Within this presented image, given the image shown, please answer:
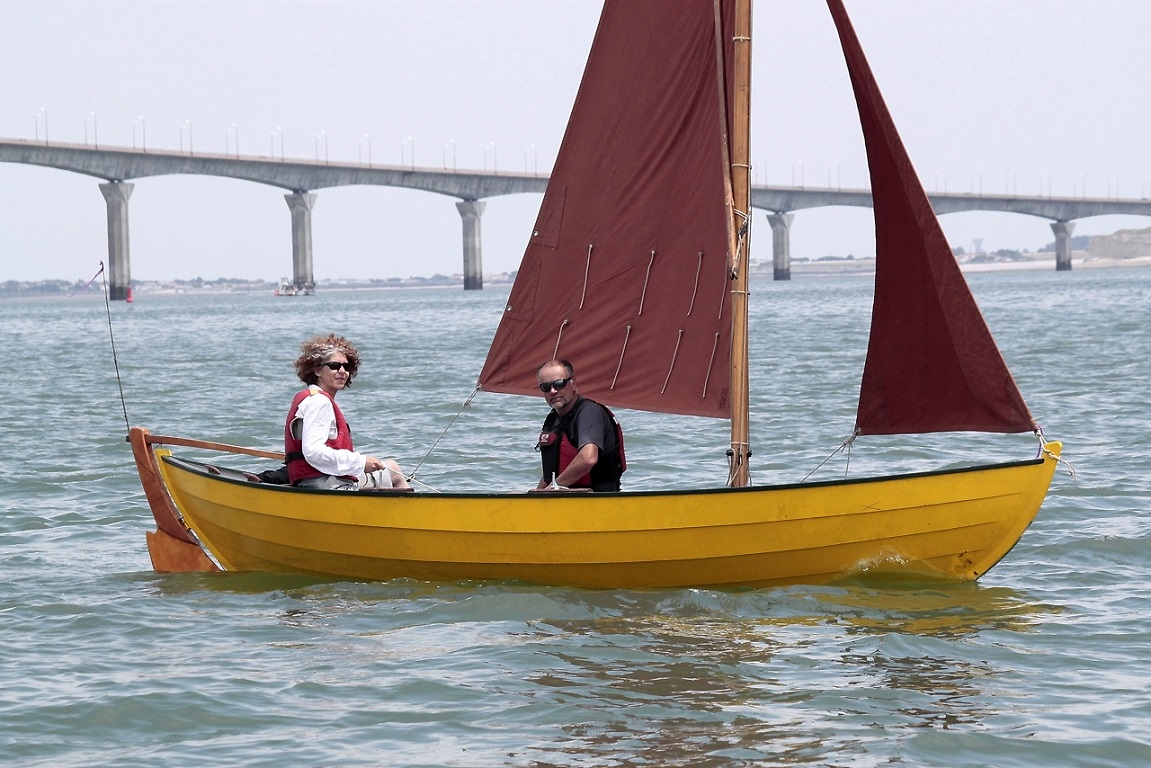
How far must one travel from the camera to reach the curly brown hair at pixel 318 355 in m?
9.89

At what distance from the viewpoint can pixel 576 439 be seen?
991cm

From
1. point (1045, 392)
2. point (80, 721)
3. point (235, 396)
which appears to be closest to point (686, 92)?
point (80, 721)

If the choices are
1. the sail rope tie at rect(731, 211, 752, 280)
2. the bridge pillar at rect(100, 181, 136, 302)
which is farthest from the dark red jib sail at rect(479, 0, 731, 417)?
the bridge pillar at rect(100, 181, 136, 302)

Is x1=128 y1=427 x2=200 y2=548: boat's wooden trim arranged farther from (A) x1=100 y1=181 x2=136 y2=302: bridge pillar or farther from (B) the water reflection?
(A) x1=100 y1=181 x2=136 y2=302: bridge pillar

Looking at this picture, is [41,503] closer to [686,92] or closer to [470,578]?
[470,578]

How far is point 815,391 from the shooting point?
93.4 ft

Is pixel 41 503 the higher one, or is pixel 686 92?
pixel 686 92

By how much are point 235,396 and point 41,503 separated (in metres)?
14.7

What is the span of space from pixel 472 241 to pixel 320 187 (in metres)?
18.3

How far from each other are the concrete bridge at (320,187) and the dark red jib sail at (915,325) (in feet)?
286

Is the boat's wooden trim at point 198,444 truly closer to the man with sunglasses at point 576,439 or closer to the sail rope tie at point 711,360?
the man with sunglasses at point 576,439

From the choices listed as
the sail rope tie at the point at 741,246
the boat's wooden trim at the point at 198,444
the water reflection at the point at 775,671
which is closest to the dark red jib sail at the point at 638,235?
the sail rope tie at the point at 741,246

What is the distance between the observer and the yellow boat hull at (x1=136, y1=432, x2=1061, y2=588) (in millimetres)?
9367

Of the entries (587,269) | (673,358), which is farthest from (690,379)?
(587,269)
